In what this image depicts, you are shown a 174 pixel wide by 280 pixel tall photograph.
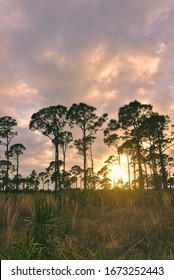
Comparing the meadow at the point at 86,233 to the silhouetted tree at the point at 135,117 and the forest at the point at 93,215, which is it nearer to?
the forest at the point at 93,215

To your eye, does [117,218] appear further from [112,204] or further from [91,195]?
[91,195]

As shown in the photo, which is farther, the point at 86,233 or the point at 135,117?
the point at 135,117

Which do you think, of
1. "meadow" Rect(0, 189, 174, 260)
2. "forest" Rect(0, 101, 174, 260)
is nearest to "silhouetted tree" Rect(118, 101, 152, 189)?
"forest" Rect(0, 101, 174, 260)

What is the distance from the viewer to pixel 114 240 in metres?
7.57

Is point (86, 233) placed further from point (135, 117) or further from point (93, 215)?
point (135, 117)

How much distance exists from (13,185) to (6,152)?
9238mm

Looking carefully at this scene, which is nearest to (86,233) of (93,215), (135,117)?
(93,215)

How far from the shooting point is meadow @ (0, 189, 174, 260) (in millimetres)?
4695

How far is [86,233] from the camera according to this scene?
8.47 m

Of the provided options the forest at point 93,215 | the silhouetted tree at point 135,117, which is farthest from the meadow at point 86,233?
the silhouetted tree at point 135,117

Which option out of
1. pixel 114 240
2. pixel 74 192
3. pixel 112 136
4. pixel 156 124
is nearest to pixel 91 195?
pixel 74 192

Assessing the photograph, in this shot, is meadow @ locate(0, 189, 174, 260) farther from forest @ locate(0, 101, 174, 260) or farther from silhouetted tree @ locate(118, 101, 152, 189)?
silhouetted tree @ locate(118, 101, 152, 189)

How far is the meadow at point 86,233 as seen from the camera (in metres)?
4.70

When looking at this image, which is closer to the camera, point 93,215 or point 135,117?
point 93,215
